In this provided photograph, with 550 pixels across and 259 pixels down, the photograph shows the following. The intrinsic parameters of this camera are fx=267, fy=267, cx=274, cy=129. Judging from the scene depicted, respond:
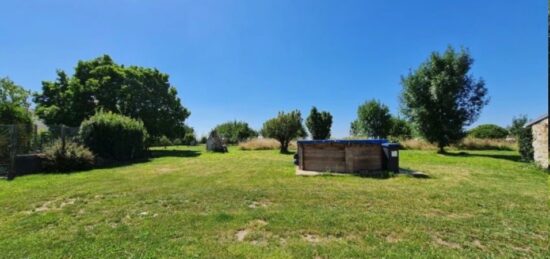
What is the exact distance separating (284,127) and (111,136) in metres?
12.2

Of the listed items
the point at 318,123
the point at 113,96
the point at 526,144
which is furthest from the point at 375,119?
the point at 113,96

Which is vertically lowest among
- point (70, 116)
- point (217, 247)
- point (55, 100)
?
point (217, 247)

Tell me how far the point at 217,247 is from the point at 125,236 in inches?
52.4

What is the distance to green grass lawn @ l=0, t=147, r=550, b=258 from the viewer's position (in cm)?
308

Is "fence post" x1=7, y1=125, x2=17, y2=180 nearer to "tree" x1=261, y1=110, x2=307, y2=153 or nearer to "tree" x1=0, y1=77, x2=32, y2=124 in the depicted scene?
"tree" x1=0, y1=77, x2=32, y2=124

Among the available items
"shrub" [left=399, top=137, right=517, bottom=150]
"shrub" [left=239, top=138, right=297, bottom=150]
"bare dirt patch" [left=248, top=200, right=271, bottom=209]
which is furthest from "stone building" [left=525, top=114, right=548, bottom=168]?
"shrub" [left=239, top=138, right=297, bottom=150]

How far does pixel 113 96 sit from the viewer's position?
21.9 meters

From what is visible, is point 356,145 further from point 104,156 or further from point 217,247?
point 104,156

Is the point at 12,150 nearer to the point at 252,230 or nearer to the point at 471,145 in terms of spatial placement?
the point at 252,230

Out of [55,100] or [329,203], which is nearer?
[329,203]

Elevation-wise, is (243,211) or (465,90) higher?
(465,90)

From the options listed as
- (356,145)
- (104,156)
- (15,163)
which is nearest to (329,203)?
(356,145)

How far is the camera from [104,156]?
13695mm

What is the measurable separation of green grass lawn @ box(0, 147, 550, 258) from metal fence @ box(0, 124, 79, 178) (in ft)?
12.3
